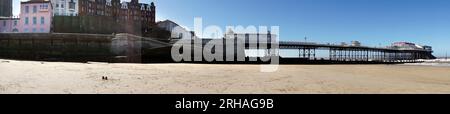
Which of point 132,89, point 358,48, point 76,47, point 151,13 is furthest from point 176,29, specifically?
point 132,89

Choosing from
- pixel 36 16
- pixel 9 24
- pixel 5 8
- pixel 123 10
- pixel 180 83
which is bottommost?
pixel 180 83

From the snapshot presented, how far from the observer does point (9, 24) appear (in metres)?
55.6

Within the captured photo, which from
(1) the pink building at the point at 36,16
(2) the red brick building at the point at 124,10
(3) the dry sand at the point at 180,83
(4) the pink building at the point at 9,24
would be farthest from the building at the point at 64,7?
(3) the dry sand at the point at 180,83

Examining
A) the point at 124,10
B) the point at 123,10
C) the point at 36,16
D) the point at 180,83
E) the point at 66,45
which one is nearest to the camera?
the point at 180,83

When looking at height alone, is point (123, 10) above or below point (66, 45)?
above

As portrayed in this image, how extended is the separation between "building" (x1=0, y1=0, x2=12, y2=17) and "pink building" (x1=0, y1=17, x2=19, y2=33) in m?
28.9

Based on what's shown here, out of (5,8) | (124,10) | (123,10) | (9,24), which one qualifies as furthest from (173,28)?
(5,8)

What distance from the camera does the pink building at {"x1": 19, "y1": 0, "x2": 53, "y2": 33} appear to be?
52875mm

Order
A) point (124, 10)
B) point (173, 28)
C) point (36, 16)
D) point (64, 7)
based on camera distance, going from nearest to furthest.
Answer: point (36, 16) → point (64, 7) → point (124, 10) → point (173, 28)

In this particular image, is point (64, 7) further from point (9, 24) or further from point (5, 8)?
point (5, 8)

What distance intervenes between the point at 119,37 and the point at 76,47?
6.15 meters

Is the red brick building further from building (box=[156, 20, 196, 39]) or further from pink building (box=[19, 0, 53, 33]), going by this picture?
pink building (box=[19, 0, 53, 33])

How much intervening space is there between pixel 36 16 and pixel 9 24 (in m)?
7.15

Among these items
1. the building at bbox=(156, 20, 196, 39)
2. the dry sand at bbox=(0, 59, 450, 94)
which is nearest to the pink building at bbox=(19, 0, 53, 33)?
the building at bbox=(156, 20, 196, 39)
